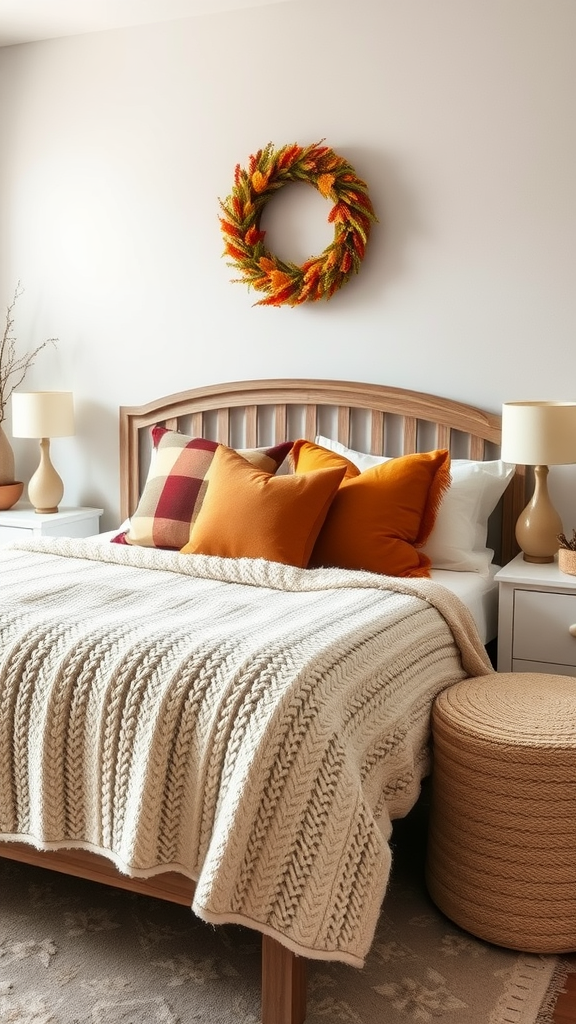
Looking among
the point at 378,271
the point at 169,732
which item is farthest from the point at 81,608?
the point at 378,271

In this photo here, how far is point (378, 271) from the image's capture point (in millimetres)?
3414

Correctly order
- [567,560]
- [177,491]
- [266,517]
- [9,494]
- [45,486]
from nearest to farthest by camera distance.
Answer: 1. [266,517]
2. [567,560]
3. [177,491]
4. [45,486]
5. [9,494]

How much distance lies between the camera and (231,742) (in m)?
1.75

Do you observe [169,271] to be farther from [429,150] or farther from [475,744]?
[475,744]

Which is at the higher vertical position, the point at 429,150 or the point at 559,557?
the point at 429,150

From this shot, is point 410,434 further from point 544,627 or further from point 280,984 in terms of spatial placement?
point 280,984

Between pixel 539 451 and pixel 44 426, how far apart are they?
194 cm

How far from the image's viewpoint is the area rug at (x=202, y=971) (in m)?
1.81

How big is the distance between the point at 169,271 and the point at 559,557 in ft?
6.11

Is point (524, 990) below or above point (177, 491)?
below

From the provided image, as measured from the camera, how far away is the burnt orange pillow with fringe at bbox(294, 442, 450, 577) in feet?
9.29

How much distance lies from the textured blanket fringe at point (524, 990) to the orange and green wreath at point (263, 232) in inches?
87.9

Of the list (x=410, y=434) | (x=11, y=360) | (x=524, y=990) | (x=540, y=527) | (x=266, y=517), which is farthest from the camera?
(x=11, y=360)

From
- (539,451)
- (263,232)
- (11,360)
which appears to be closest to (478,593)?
(539,451)
